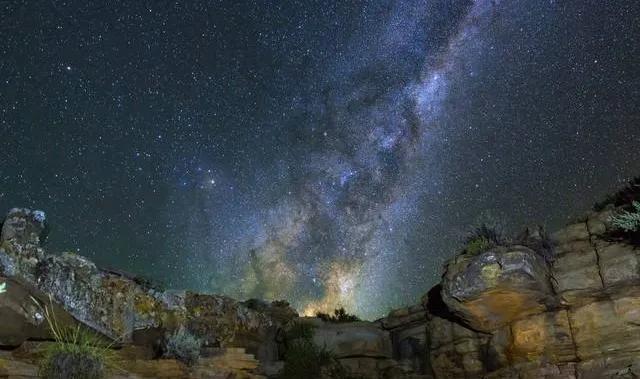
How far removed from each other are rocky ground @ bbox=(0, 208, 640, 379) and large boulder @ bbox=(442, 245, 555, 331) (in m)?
0.03

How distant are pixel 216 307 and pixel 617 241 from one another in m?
11.2

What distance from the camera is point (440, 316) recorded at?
1587 cm

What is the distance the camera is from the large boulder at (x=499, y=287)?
1317 cm

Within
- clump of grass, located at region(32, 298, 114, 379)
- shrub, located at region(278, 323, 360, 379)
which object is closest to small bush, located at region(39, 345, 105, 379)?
clump of grass, located at region(32, 298, 114, 379)

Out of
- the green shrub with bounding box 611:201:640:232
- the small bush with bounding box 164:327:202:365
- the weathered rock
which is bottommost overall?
the small bush with bounding box 164:327:202:365

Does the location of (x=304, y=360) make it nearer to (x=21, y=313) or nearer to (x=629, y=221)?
(x=21, y=313)

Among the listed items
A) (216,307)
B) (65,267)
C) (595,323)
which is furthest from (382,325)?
(65,267)

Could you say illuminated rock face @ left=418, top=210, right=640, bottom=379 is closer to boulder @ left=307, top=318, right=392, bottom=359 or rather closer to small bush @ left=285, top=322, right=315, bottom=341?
boulder @ left=307, top=318, right=392, bottom=359

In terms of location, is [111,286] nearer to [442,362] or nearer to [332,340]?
[332,340]

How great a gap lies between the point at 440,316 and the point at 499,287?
10.1 feet

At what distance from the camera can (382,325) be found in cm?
1758

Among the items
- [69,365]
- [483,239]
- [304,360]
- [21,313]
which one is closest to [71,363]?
[69,365]

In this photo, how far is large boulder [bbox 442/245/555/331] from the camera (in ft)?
43.2

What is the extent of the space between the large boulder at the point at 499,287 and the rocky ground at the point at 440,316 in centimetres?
3
